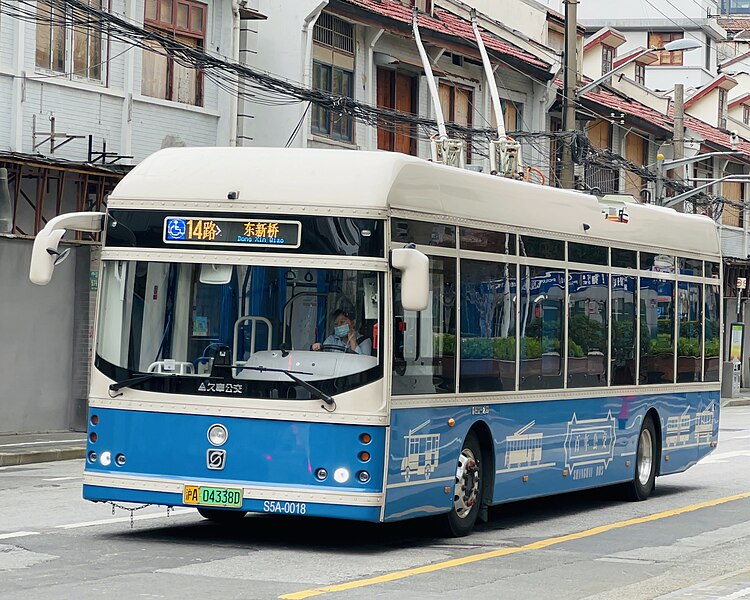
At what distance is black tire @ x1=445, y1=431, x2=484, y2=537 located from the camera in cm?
1253

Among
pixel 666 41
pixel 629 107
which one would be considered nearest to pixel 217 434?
pixel 629 107

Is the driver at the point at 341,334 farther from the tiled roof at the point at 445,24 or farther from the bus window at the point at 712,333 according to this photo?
the tiled roof at the point at 445,24

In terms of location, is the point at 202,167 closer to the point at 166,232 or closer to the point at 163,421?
the point at 166,232

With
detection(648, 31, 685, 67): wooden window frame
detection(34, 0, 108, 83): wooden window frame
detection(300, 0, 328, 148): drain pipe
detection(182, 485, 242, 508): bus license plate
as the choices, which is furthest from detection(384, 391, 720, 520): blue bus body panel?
detection(648, 31, 685, 67): wooden window frame

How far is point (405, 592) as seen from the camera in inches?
382

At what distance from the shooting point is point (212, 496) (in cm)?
1134

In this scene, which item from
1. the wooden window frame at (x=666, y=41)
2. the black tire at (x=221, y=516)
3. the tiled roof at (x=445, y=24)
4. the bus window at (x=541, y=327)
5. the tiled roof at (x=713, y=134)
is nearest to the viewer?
the black tire at (x=221, y=516)

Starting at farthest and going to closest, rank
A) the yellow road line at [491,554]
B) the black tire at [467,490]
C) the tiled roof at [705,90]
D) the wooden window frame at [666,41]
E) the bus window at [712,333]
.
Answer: the wooden window frame at [666,41] < the tiled roof at [705,90] < the bus window at [712,333] < the black tire at [467,490] < the yellow road line at [491,554]

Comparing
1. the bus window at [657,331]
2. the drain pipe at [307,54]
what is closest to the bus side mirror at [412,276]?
the bus window at [657,331]

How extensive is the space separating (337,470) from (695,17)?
62.2 m

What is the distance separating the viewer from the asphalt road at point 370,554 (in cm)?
973

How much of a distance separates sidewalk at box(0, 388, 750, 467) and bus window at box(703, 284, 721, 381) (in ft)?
27.9

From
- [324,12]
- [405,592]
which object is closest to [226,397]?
[405,592]

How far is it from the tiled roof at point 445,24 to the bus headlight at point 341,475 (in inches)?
847
